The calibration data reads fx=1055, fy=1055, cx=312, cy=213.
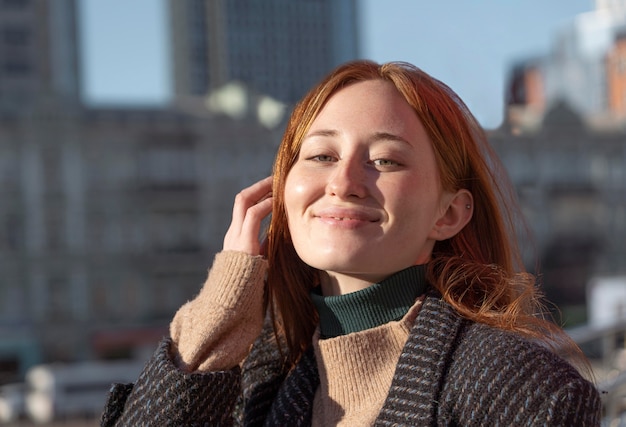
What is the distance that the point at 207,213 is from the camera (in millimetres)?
36812

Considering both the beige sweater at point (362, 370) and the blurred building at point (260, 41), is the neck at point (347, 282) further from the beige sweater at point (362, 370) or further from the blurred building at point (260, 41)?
the blurred building at point (260, 41)

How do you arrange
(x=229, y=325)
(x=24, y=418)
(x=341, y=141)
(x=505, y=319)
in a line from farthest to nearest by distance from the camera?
1. (x=24, y=418)
2. (x=229, y=325)
3. (x=341, y=141)
4. (x=505, y=319)

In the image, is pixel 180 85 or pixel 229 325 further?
pixel 180 85

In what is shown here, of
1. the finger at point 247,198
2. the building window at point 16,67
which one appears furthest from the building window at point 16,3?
the finger at point 247,198

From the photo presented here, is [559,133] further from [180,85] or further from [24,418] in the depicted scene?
[180,85]

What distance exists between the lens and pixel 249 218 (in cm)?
208

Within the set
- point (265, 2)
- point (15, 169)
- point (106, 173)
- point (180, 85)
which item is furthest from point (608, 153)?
point (180, 85)

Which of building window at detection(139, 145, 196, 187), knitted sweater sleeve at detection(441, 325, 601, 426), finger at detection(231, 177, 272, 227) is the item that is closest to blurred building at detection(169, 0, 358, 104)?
building window at detection(139, 145, 196, 187)

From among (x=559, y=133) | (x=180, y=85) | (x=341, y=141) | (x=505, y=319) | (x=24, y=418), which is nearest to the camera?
(x=505, y=319)

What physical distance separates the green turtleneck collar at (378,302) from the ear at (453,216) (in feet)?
0.27

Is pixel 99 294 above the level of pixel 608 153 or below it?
below

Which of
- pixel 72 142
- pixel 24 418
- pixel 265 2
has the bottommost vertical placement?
pixel 24 418

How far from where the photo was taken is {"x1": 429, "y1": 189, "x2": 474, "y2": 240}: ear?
1.91 meters

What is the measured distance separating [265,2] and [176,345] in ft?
291
